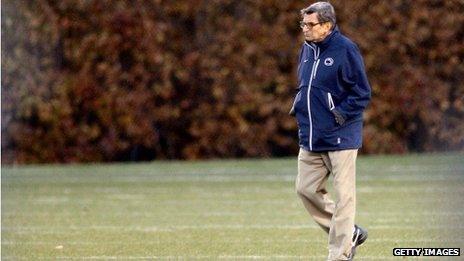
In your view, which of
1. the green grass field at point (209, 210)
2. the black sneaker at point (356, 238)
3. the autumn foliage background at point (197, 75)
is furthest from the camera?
the autumn foliage background at point (197, 75)

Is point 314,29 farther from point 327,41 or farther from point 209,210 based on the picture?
point 209,210

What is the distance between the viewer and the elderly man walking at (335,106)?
9492 millimetres

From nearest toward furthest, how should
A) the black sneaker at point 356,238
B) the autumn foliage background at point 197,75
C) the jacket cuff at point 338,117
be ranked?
the jacket cuff at point 338,117 → the black sneaker at point 356,238 → the autumn foliage background at point 197,75

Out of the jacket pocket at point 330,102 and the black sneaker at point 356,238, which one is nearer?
the jacket pocket at point 330,102

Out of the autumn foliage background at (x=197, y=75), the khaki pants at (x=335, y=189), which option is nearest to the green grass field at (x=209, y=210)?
the autumn foliage background at (x=197, y=75)

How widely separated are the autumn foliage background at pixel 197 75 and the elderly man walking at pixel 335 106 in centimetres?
1078

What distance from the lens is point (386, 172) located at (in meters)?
18.2

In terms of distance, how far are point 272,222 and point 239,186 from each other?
151 inches

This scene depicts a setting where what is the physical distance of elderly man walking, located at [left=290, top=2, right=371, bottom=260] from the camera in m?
9.49

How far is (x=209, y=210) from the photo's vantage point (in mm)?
14180

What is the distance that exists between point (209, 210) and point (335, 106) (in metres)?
4.85

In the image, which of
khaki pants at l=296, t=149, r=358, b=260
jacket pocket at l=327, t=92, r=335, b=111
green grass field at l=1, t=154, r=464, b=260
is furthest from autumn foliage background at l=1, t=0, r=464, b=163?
jacket pocket at l=327, t=92, r=335, b=111

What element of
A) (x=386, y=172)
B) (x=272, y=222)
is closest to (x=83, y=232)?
(x=272, y=222)

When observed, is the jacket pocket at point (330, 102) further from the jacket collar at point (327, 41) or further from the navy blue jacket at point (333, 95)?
the jacket collar at point (327, 41)
